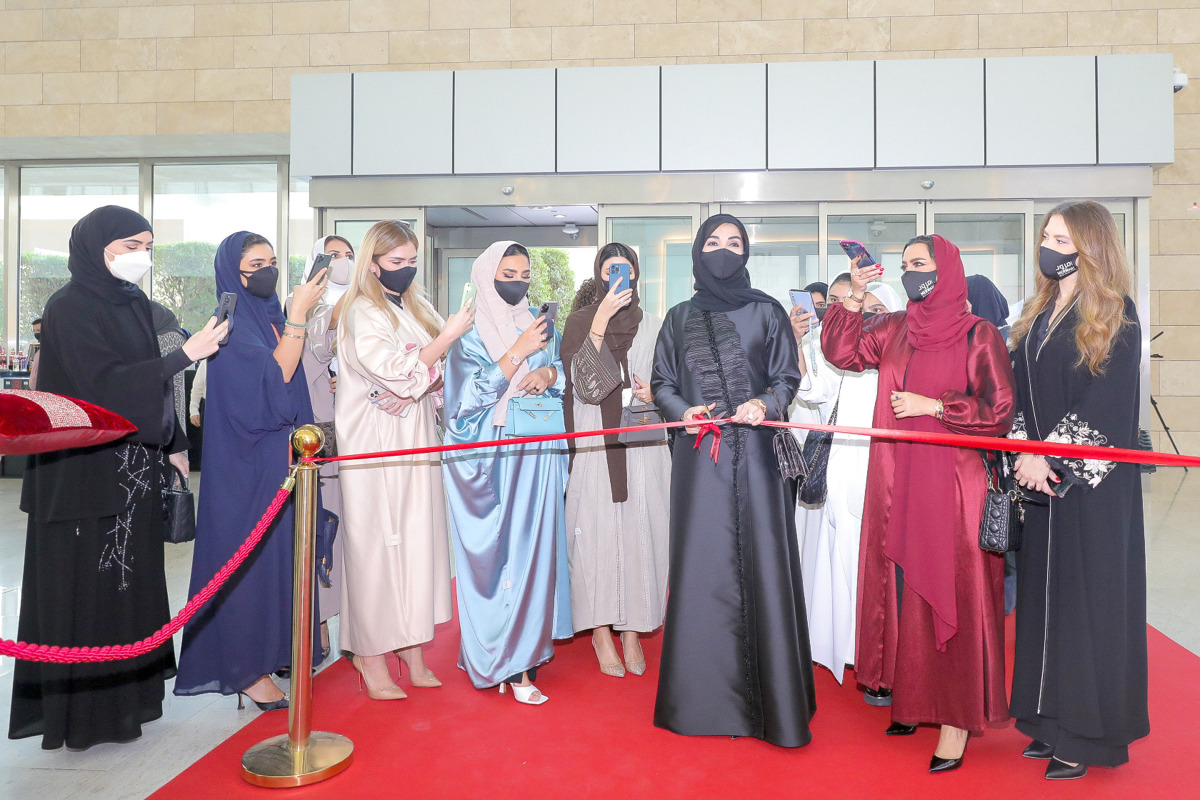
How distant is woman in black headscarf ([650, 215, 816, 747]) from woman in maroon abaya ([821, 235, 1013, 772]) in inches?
10.2

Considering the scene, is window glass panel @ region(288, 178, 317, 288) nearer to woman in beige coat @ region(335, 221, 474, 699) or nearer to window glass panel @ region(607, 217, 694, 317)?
window glass panel @ region(607, 217, 694, 317)

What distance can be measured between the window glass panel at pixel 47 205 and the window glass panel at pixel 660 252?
6.62 m

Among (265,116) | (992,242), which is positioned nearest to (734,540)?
(992,242)

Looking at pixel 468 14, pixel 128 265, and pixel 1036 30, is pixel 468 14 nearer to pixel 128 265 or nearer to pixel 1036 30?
pixel 1036 30

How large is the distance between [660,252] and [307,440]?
610 centimetres

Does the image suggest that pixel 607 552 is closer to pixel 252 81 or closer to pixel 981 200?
pixel 981 200

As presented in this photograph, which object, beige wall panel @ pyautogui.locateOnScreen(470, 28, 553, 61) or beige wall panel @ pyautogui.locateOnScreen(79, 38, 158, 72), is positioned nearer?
beige wall panel @ pyautogui.locateOnScreen(470, 28, 553, 61)

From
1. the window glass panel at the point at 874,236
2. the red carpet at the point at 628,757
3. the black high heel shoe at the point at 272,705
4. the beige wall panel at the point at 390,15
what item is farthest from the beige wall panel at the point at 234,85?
the red carpet at the point at 628,757

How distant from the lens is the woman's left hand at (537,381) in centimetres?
317

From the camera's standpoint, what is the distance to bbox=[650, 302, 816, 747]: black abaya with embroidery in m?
2.64

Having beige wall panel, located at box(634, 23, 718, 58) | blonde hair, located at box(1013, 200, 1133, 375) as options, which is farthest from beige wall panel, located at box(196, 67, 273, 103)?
blonde hair, located at box(1013, 200, 1133, 375)

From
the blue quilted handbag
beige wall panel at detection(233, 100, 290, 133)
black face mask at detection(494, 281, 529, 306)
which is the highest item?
beige wall panel at detection(233, 100, 290, 133)

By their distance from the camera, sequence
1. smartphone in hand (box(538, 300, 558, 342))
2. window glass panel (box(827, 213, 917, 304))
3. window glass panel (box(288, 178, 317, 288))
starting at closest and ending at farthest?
smartphone in hand (box(538, 300, 558, 342)) < window glass panel (box(827, 213, 917, 304)) < window glass panel (box(288, 178, 317, 288))

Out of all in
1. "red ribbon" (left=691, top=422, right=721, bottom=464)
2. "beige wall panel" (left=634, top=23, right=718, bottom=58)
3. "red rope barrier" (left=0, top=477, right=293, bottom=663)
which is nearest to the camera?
"red rope barrier" (left=0, top=477, right=293, bottom=663)
